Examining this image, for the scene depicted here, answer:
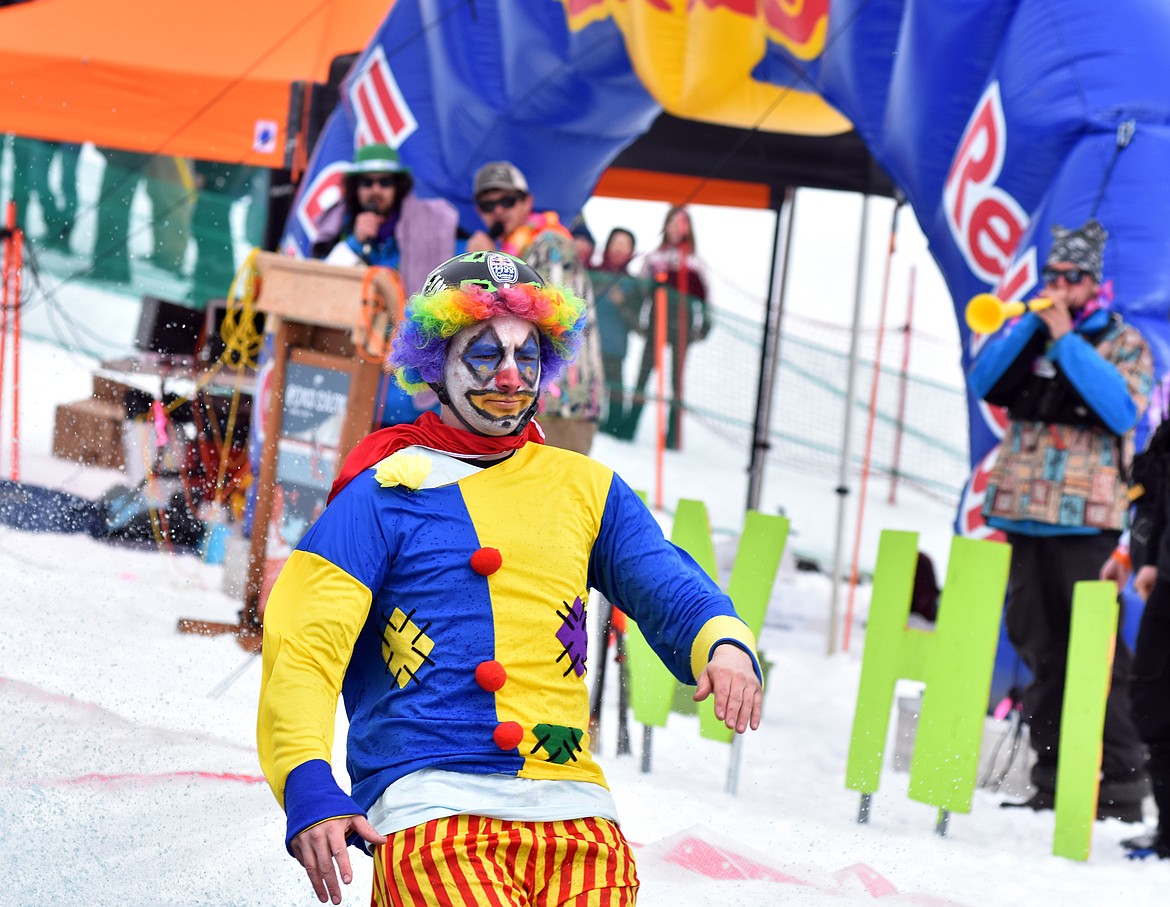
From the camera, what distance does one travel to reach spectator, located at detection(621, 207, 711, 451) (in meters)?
11.3

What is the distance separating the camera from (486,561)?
2109 mm

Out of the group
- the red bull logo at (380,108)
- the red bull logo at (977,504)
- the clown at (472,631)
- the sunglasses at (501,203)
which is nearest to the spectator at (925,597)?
the red bull logo at (977,504)

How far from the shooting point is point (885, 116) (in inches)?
229

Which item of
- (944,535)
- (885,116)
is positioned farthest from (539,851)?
(944,535)

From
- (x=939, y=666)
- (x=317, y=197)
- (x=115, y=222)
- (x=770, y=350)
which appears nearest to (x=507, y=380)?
(x=939, y=666)

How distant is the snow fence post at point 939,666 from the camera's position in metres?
4.36

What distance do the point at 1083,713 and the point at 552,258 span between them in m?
2.25

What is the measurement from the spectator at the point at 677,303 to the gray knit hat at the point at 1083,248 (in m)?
6.51

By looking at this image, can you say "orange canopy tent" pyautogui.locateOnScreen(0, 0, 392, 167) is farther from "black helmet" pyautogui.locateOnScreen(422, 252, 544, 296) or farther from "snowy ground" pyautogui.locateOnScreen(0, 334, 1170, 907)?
"black helmet" pyautogui.locateOnScreen(422, 252, 544, 296)

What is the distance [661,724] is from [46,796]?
74.4 inches

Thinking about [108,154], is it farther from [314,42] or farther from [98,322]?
[314,42]

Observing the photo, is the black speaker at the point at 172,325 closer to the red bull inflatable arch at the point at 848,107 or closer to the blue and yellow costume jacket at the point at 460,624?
the red bull inflatable arch at the point at 848,107

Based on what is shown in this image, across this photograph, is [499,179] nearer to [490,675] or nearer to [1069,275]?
[1069,275]

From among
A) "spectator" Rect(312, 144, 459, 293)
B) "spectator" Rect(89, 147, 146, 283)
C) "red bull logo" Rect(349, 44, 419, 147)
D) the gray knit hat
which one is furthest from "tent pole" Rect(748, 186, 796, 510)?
"spectator" Rect(89, 147, 146, 283)
